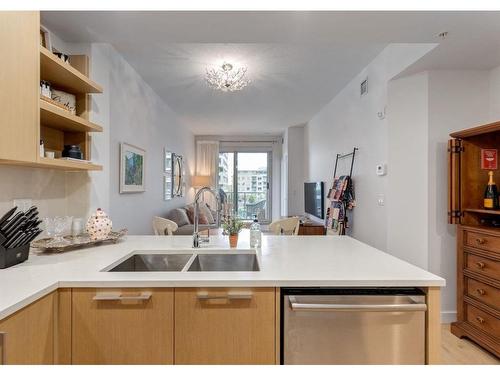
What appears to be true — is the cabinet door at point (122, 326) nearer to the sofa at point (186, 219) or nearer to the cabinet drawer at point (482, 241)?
the cabinet drawer at point (482, 241)

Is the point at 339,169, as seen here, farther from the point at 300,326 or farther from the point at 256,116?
the point at 300,326

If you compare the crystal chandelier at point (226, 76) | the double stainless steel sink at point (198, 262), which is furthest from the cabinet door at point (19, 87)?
the crystal chandelier at point (226, 76)

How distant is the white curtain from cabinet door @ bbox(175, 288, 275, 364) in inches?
259

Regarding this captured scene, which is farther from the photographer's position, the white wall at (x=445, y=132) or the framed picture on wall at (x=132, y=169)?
the framed picture on wall at (x=132, y=169)

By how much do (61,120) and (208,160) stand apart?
6134 mm

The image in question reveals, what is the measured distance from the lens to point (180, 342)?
1.24 m

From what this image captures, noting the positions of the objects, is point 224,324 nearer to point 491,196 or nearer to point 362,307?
point 362,307

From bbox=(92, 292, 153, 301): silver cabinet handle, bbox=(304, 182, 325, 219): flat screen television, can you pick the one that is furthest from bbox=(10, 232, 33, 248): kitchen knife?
bbox=(304, 182, 325, 219): flat screen television

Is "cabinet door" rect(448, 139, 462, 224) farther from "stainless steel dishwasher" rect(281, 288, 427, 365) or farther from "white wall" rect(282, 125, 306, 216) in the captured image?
"white wall" rect(282, 125, 306, 216)

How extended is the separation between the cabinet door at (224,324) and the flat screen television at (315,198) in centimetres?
394

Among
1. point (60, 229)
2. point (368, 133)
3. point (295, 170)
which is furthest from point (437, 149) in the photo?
point (295, 170)

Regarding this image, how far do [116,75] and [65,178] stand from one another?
1457 millimetres

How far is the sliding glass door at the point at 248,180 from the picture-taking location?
8328mm
